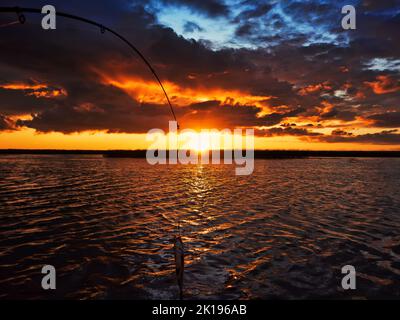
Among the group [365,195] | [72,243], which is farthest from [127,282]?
[365,195]

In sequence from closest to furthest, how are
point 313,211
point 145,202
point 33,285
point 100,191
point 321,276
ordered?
point 33,285, point 321,276, point 313,211, point 145,202, point 100,191

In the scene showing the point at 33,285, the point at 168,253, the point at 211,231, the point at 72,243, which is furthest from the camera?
the point at 211,231

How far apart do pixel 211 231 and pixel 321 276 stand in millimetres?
7056

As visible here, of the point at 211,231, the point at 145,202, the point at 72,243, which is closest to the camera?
the point at 72,243

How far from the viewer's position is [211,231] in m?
16.9

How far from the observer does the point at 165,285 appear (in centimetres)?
1000

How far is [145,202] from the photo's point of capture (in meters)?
26.2
